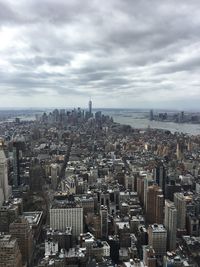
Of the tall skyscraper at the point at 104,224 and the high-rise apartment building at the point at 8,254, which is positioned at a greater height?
the high-rise apartment building at the point at 8,254

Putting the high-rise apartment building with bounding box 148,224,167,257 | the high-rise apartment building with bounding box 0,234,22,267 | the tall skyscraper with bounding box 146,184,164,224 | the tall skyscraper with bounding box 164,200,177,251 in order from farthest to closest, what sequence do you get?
the tall skyscraper with bounding box 146,184,164,224 → the tall skyscraper with bounding box 164,200,177,251 → the high-rise apartment building with bounding box 148,224,167,257 → the high-rise apartment building with bounding box 0,234,22,267

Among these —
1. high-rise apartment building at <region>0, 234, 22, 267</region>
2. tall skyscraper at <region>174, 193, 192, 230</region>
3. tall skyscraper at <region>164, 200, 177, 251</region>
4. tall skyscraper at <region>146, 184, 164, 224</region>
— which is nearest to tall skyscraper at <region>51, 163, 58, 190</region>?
tall skyscraper at <region>146, 184, 164, 224</region>

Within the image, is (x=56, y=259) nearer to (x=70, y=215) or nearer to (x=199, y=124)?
Answer: (x=70, y=215)

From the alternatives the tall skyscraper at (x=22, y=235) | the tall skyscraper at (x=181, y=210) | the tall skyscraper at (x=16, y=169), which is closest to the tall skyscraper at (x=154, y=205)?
the tall skyscraper at (x=181, y=210)

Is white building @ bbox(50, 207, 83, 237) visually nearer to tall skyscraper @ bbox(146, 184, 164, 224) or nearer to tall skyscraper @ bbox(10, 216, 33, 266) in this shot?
tall skyscraper @ bbox(10, 216, 33, 266)

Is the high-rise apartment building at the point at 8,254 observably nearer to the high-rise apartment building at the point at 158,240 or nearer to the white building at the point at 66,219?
the white building at the point at 66,219

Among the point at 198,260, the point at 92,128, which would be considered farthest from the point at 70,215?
the point at 92,128

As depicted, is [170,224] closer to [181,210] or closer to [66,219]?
[181,210]

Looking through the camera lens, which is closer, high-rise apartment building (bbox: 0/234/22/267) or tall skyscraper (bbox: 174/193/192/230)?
high-rise apartment building (bbox: 0/234/22/267)

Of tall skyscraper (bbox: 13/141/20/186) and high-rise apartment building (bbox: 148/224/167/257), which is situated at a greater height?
tall skyscraper (bbox: 13/141/20/186)
